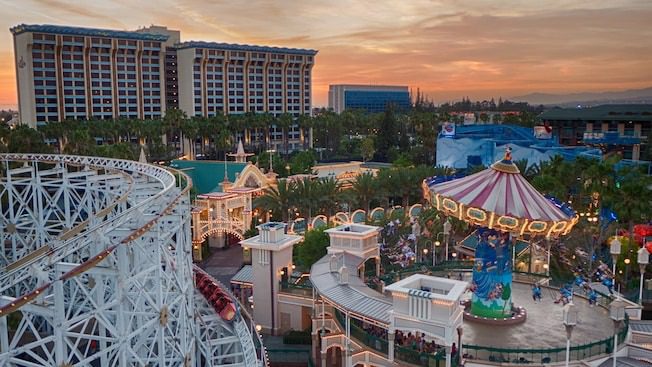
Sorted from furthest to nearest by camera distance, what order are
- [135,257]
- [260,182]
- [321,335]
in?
1. [260,182]
2. [321,335]
3. [135,257]

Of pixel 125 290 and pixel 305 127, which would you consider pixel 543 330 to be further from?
pixel 305 127

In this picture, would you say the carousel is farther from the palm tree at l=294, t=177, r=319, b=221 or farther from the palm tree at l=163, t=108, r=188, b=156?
the palm tree at l=163, t=108, r=188, b=156

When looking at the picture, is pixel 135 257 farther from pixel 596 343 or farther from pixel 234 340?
pixel 596 343

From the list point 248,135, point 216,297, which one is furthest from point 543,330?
point 248,135

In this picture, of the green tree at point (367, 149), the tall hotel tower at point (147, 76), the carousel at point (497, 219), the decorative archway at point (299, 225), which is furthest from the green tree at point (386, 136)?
the carousel at point (497, 219)

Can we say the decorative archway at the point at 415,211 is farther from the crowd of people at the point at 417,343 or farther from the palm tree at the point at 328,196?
the crowd of people at the point at 417,343

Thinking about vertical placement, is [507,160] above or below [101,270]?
above

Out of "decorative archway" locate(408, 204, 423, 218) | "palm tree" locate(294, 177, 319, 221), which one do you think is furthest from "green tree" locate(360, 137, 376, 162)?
"palm tree" locate(294, 177, 319, 221)

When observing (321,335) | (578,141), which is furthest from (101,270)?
(578,141)
